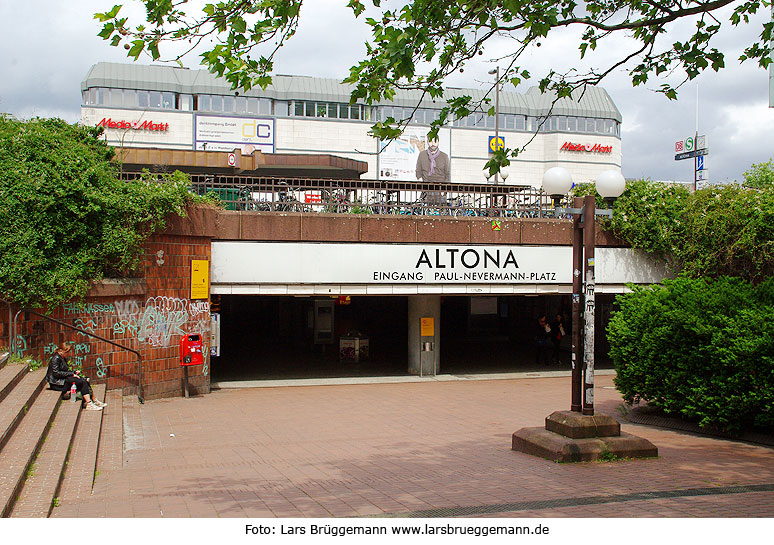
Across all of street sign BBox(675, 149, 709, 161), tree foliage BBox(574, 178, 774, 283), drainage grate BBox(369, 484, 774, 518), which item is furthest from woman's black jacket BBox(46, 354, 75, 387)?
street sign BBox(675, 149, 709, 161)

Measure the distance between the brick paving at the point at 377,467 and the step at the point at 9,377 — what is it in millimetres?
1776

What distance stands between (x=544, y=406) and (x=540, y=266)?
5.04m

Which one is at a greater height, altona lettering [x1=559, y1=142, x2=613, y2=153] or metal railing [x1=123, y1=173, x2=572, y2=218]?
altona lettering [x1=559, y1=142, x2=613, y2=153]

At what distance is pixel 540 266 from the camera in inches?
733

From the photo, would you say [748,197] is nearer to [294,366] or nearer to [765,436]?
[765,436]

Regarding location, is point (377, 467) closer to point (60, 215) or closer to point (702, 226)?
point (60, 215)

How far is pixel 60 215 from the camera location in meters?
12.9

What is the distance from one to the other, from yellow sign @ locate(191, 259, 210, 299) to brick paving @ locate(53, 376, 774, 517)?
238 cm

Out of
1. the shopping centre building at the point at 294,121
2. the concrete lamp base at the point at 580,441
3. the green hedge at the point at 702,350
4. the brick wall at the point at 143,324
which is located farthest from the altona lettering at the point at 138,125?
the concrete lamp base at the point at 580,441

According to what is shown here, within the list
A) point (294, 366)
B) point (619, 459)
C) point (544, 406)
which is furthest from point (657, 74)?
point (294, 366)

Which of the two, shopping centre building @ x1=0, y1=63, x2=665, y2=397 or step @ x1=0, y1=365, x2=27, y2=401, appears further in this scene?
shopping centre building @ x1=0, y1=63, x2=665, y2=397

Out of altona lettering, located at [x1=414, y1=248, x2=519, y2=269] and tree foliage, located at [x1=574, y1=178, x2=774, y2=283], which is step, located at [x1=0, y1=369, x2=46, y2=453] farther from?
tree foliage, located at [x1=574, y1=178, x2=774, y2=283]

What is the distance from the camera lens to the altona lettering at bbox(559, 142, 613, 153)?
67.4m

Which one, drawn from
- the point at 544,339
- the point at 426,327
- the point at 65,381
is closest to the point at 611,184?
the point at 65,381
